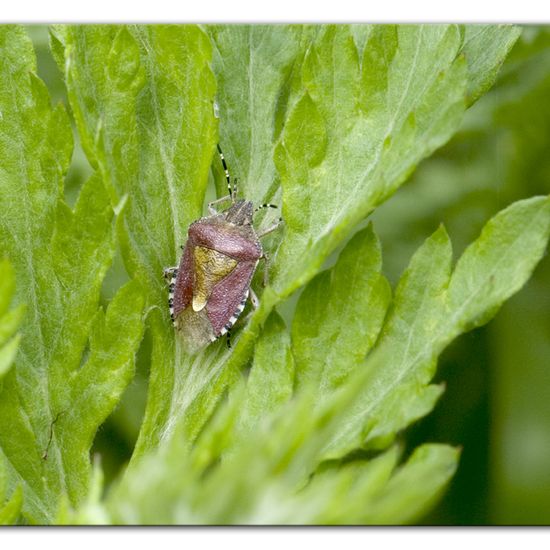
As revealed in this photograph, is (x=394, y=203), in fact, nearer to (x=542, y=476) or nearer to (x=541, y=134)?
(x=541, y=134)

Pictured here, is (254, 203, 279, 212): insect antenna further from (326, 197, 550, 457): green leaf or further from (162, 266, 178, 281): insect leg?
(326, 197, 550, 457): green leaf

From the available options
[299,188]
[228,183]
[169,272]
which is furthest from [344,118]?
[169,272]

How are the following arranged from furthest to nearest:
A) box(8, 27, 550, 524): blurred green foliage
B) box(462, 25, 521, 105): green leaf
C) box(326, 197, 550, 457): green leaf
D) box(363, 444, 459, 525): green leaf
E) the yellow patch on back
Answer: box(8, 27, 550, 524): blurred green foliage
the yellow patch on back
box(462, 25, 521, 105): green leaf
box(326, 197, 550, 457): green leaf
box(363, 444, 459, 525): green leaf

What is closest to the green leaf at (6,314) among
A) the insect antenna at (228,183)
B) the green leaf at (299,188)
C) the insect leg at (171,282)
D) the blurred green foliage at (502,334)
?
the green leaf at (299,188)

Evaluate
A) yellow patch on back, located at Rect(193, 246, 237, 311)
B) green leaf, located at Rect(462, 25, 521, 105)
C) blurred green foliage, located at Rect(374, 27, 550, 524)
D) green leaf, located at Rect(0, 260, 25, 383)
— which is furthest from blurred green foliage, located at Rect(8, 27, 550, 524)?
green leaf, located at Rect(0, 260, 25, 383)

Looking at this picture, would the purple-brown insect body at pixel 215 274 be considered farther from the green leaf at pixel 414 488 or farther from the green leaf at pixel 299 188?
the green leaf at pixel 414 488
